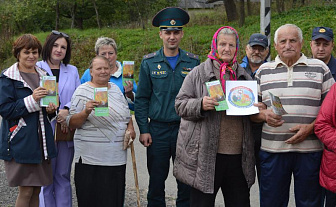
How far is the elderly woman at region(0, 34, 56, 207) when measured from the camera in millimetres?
3701

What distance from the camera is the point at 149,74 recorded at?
4375mm

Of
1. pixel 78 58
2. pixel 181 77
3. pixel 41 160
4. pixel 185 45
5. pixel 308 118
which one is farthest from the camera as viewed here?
pixel 78 58

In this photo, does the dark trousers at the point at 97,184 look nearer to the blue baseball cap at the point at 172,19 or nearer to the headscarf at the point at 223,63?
the headscarf at the point at 223,63

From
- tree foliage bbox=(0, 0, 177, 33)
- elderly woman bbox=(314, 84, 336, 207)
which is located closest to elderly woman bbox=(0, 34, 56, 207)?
elderly woman bbox=(314, 84, 336, 207)

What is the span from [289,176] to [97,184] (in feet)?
6.23

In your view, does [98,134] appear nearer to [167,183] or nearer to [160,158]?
[160,158]

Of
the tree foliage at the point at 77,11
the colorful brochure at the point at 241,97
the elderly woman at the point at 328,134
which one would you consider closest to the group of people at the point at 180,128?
the elderly woman at the point at 328,134

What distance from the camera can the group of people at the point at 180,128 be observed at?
347 centimetres

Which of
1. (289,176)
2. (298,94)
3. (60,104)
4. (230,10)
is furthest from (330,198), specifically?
(230,10)

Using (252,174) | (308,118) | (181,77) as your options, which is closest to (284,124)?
(308,118)

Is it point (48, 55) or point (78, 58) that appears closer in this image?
point (48, 55)

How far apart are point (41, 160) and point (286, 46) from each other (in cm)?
257

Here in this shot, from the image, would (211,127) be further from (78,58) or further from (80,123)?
(78,58)

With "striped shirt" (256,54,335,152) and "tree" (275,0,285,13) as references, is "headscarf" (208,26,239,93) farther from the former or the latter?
"tree" (275,0,285,13)
